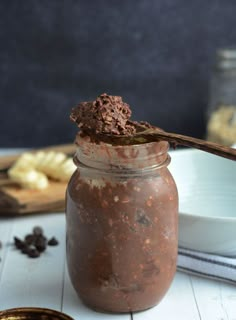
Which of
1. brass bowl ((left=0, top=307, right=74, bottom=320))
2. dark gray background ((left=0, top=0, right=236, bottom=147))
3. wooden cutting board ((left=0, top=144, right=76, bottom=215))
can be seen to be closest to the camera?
brass bowl ((left=0, top=307, right=74, bottom=320))

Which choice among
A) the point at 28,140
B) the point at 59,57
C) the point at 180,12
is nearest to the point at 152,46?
the point at 180,12

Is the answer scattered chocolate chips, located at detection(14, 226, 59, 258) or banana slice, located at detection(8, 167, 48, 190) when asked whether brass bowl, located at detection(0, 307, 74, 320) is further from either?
banana slice, located at detection(8, 167, 48, 190)

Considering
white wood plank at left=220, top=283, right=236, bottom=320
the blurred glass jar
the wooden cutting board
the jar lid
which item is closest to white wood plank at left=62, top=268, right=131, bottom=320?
white wood plank at left=220, top=283, right=236, bottom=320

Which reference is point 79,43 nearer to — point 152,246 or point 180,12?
point 180,12

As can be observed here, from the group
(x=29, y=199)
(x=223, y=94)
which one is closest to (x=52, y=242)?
(x=29, y=199)

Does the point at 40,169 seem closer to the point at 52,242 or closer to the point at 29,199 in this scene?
the point at 29,199
